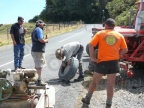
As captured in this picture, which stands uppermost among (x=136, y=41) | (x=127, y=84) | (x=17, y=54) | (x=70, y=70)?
(x=136, y=41)

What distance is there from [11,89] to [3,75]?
1.29 ft

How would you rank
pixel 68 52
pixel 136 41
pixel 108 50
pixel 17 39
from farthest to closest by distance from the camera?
pixel 17 39, pixel 136 41, pixel 68 52, pixel 108 50

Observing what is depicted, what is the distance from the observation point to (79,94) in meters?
8.01

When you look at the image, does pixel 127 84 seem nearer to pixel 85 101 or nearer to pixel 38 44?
pixel 85 101

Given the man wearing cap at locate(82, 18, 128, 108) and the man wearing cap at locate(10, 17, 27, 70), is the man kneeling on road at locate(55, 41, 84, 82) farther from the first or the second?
the man wearing cap at locate(82, 18, 128, 108)


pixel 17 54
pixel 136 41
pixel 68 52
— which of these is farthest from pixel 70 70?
pixel 17 54

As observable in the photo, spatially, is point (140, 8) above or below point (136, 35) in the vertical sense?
above

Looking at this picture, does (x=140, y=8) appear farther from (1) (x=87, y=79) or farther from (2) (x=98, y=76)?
(2) (x=98, y=76)

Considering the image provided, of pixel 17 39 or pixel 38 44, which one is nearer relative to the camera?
pixel 38 44

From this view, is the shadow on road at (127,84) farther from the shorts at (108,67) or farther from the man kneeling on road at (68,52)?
the shorts at (108,67)

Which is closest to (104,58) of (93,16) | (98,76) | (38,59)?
(98,76)

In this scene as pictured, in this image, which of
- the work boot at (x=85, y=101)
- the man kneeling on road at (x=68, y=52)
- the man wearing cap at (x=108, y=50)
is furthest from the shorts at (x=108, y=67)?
the man kneeling on road at (x=68, y=52)

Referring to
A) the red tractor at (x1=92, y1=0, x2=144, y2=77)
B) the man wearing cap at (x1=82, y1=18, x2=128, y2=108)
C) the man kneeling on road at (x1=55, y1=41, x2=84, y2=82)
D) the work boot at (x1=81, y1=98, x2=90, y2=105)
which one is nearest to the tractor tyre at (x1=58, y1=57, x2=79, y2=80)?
the man kneeling on road at (x1=55, y1=41, x2=84, y2=82)

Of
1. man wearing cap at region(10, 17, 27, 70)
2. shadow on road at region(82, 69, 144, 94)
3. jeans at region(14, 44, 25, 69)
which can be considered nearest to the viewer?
shadow on road at region(82, 69, 144, 94)
